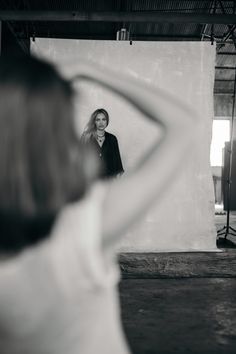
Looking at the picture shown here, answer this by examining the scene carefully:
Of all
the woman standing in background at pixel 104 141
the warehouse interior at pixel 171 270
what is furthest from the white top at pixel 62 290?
the woman standing in background at pixel 104 141

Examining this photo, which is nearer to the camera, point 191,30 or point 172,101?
point 172,101

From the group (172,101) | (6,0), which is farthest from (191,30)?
(172,101)

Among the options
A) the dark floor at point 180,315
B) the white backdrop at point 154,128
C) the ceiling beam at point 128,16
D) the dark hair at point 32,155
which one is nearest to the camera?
the dark hair at point 32,155

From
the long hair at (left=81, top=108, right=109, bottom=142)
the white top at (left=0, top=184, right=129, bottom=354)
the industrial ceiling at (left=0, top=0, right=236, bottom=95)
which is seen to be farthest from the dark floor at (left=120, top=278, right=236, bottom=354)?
the industrial ceiling at (left=0, top=0, right=236, bottom=95)

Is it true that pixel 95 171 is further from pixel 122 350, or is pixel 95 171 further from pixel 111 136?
pixel 111 136

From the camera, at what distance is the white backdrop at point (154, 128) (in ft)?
17.6

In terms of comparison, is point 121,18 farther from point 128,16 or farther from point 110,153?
point 110,153

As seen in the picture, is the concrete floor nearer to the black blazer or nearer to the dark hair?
the black blazer

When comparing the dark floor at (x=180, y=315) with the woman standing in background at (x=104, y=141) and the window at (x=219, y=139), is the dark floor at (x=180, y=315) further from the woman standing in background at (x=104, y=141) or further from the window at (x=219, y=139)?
the window at (x=219, y=139)

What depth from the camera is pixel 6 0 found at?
296 inches

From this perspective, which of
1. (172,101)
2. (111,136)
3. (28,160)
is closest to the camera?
(28,160)

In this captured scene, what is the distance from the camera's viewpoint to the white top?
0.64m

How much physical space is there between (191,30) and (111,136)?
20.4 ft

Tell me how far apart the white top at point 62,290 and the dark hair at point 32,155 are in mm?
25
